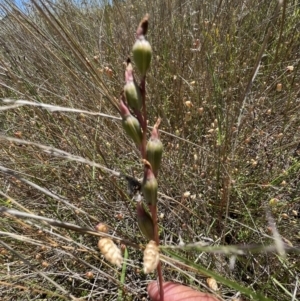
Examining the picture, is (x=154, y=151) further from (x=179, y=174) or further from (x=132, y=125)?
(x=179, y=174)

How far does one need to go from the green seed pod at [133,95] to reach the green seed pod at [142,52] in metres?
0.02

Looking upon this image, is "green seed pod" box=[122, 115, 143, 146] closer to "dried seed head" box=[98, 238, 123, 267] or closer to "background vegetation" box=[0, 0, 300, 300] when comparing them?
"dried seed head" box=[98, 238, 123, 267]

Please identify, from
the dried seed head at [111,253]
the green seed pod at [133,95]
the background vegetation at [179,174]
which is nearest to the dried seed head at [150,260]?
the dried seed head at [111,253]

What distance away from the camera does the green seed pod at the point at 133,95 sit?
0.35m

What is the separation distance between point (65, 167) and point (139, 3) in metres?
1.18

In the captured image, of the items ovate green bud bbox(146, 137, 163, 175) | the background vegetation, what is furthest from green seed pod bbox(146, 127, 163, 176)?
the background vegetation

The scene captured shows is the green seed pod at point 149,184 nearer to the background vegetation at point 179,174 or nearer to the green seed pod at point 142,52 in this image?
the green seed pod at point 142,52

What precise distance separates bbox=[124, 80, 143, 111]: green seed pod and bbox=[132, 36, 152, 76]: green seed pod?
0.05ft

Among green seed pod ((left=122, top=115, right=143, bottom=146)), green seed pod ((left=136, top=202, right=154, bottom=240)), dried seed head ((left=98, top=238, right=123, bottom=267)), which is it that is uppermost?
green seed pod ((left=122, top=115, right=143, bottom=146))

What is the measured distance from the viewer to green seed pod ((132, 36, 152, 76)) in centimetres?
34

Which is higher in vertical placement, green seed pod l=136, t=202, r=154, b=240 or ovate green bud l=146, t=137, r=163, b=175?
ovate green bud l=146, t=137, r=163, b=175

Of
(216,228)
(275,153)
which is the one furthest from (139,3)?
(216,228)

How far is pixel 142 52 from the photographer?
344 mm

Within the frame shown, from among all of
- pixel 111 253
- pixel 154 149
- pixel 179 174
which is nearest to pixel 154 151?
pixel 154 149
